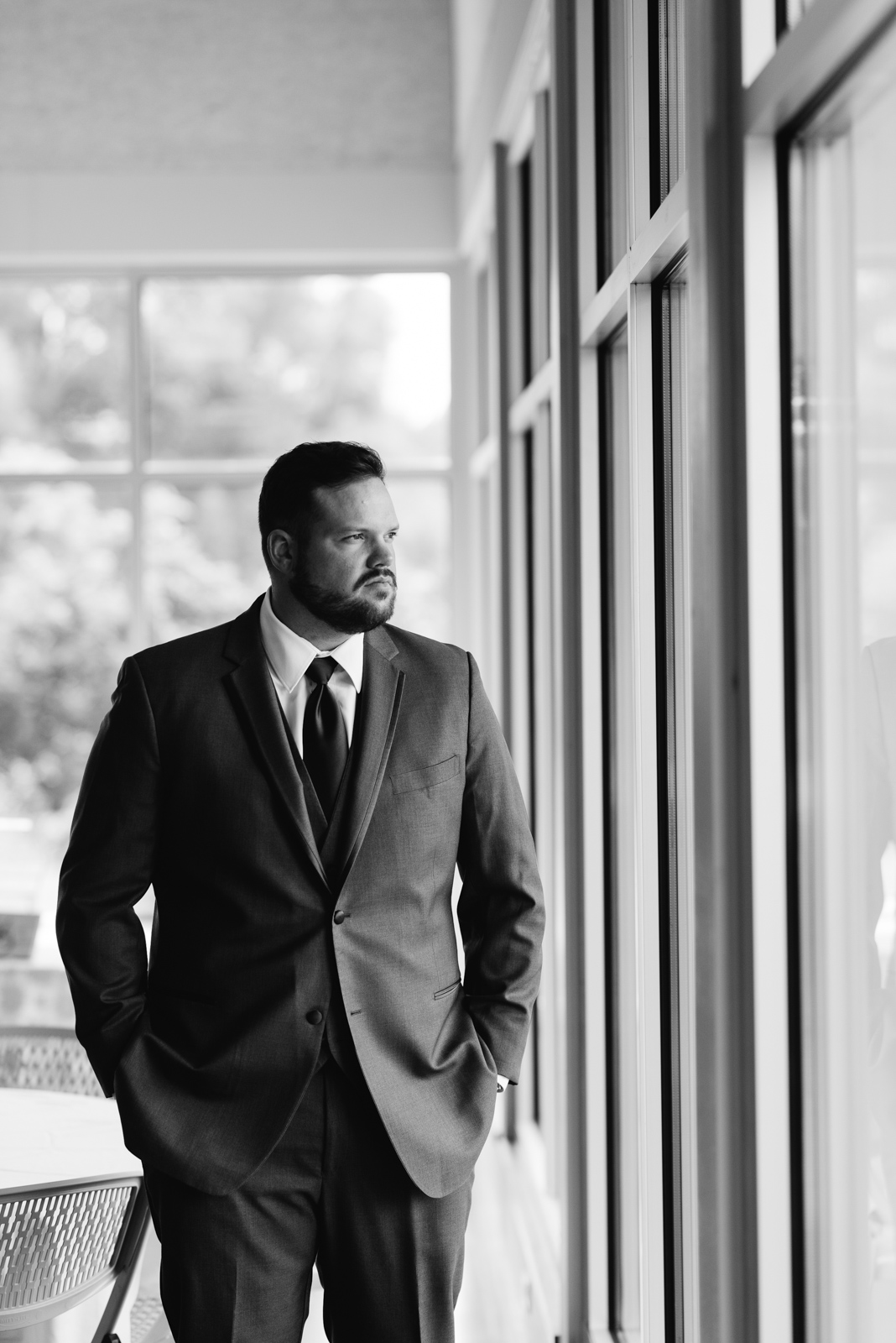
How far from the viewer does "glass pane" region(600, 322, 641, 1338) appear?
253cm

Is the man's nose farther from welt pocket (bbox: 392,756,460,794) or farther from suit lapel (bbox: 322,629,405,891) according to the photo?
welt pocket (bbox: 392,756,460,794)

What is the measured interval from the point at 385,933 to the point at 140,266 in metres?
4.34

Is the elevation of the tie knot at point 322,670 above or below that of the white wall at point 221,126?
below

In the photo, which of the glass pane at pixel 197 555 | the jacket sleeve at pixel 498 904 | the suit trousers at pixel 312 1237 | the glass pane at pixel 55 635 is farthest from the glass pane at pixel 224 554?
the suit trousers at pixel 312 1237

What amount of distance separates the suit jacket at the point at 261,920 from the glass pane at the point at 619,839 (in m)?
0.72

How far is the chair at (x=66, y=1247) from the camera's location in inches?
78.0

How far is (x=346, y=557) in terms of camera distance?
1756 millimetres

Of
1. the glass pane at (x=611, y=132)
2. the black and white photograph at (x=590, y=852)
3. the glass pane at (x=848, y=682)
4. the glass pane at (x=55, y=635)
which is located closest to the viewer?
the glass pane at (x=848, y=682)

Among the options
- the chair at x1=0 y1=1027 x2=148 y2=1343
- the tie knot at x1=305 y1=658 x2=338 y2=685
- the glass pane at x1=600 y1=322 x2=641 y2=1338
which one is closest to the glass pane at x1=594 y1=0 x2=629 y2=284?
the glass pane at x1=600 y1=322 x2=641 y2=1338

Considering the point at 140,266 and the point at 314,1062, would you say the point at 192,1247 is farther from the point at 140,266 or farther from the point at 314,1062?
the point at 140,266

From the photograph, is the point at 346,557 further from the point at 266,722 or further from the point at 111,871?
the point at 111,871

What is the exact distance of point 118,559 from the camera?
5520 mm

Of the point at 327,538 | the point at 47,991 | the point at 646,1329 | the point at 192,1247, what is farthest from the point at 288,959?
the point at 47,991

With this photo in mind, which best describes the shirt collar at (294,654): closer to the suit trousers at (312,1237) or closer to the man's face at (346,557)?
the man's face at (346,557)
